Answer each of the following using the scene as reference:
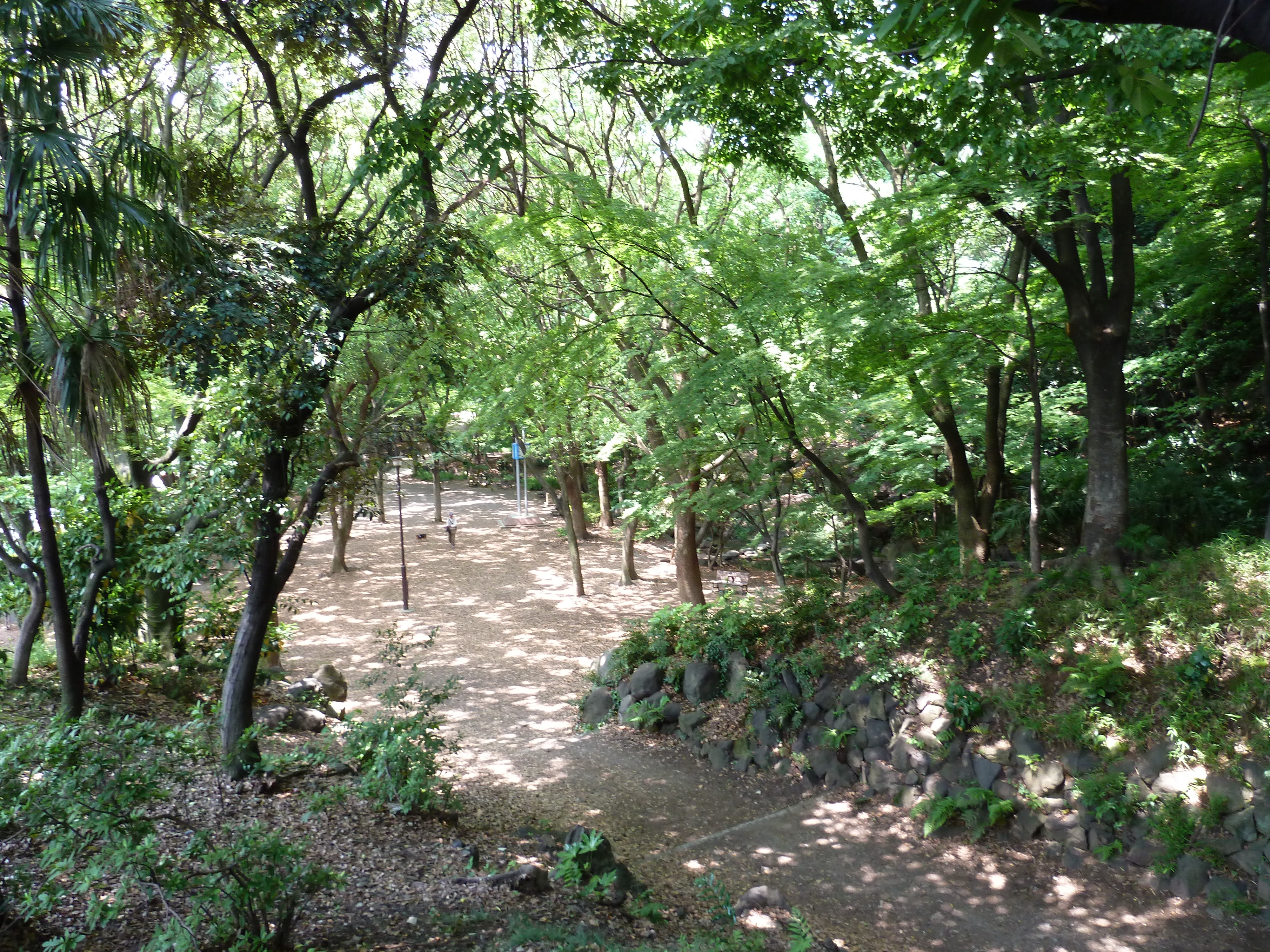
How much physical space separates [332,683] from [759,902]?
6.67 metres

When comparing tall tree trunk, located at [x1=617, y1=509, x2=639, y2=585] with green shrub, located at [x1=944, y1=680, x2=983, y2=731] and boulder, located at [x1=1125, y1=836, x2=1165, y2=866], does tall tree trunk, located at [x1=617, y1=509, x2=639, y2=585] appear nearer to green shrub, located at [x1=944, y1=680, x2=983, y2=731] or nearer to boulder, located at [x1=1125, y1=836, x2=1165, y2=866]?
green shrub, located at [x1=944, y1=680, x2=983, y2=731]

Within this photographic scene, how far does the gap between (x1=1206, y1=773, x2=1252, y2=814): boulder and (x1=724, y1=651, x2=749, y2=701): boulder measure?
15.5 feet

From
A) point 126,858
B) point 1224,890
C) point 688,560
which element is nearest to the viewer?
point 126,858

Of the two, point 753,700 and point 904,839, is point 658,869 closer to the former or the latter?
point 904,839

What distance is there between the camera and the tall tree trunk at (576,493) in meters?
18.2

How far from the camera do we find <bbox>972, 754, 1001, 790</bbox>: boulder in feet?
23.7

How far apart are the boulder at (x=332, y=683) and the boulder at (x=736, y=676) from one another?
4.97 meters

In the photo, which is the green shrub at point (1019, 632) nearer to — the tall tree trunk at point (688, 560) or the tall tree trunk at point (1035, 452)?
the tall tree trunk at point (1035, 452)

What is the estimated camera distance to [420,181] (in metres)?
6.27

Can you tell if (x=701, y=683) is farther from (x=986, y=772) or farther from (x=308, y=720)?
(x=308, y=720)

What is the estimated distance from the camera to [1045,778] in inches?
271

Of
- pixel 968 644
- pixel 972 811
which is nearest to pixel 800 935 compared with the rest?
pixel 972 811

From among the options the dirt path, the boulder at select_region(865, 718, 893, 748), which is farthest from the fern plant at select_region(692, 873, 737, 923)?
the boulder at select_region(865, 718, 893, 748)

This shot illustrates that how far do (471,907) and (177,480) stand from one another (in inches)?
211
